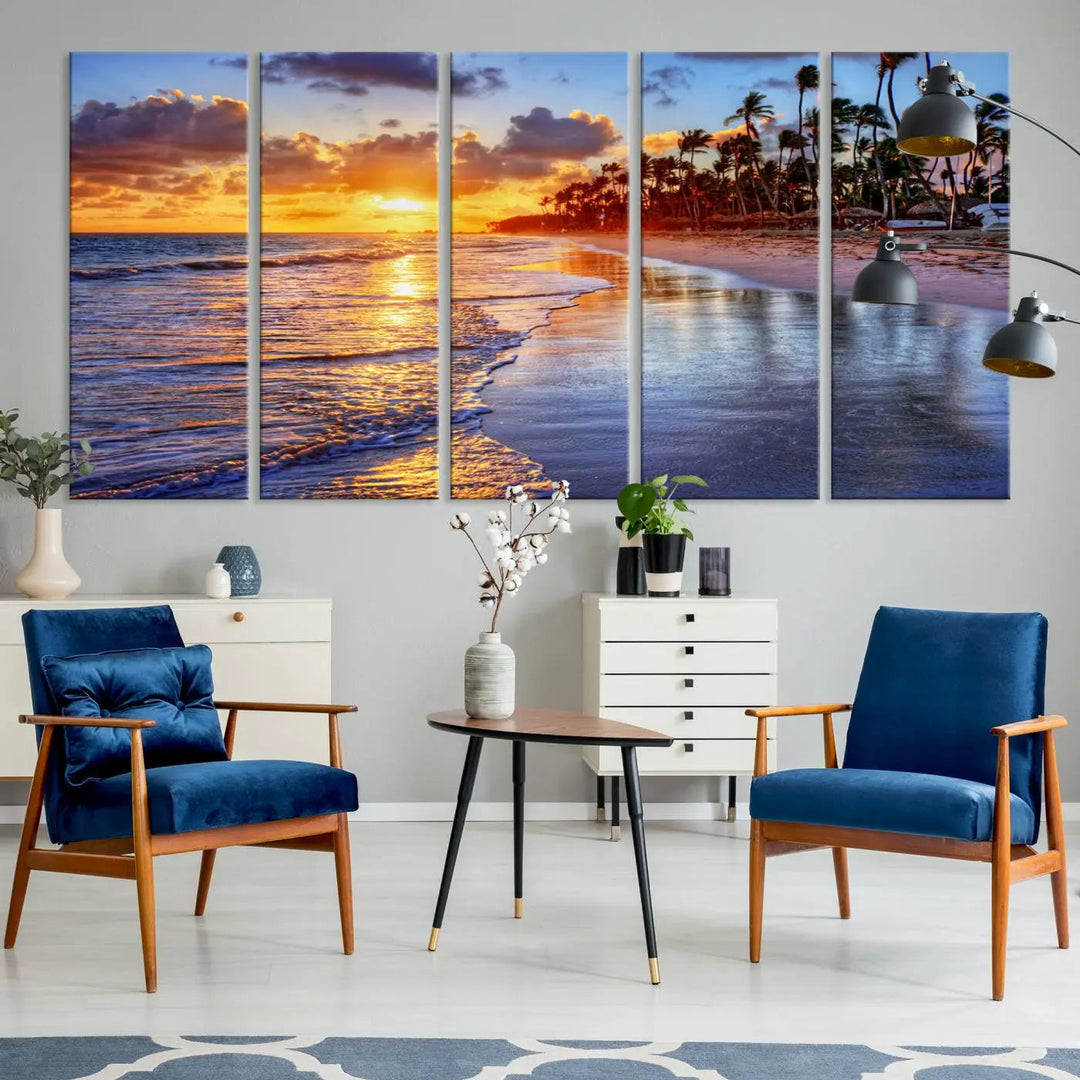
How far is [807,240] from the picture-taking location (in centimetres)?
522

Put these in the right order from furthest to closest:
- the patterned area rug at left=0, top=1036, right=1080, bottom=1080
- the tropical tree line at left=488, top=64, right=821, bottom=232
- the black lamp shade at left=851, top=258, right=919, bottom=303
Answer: the tropical tree line at left=488, top=64, right=821, bottom=232 → the black lamp shade at left=851, top=258, right=919, bottom=303 → the patterned area rug at left=0, top=1036, right=1080, bottom=1080

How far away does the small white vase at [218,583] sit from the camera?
4918 millimetres

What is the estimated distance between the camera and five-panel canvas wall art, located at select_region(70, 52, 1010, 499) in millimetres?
5129

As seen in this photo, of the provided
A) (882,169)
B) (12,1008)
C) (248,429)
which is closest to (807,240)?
(882,169)

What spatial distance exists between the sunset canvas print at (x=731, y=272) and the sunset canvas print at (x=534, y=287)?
0.15m

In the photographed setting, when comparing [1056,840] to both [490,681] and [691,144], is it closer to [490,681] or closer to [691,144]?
[490,681]

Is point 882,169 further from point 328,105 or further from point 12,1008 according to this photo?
point 12,1008

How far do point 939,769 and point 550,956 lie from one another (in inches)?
47.1

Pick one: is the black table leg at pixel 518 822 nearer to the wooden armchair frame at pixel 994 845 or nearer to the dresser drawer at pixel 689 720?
the wooden armchair frame at pixel 994 845

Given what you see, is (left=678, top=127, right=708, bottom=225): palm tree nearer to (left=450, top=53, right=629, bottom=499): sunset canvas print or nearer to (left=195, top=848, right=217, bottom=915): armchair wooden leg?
(left=450, top=53, right=629, bottom=499): sunset canvas print

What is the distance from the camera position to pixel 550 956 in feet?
10.8

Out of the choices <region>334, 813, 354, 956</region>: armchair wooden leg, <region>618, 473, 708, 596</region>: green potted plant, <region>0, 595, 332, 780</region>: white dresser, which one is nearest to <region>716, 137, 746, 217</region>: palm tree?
<region>618, 473, 708, 596</region>: green potted plant

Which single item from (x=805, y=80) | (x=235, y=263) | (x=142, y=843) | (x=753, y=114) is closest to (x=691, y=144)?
(x=753, y=114)

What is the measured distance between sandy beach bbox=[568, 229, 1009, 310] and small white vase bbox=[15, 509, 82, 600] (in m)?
2.40
